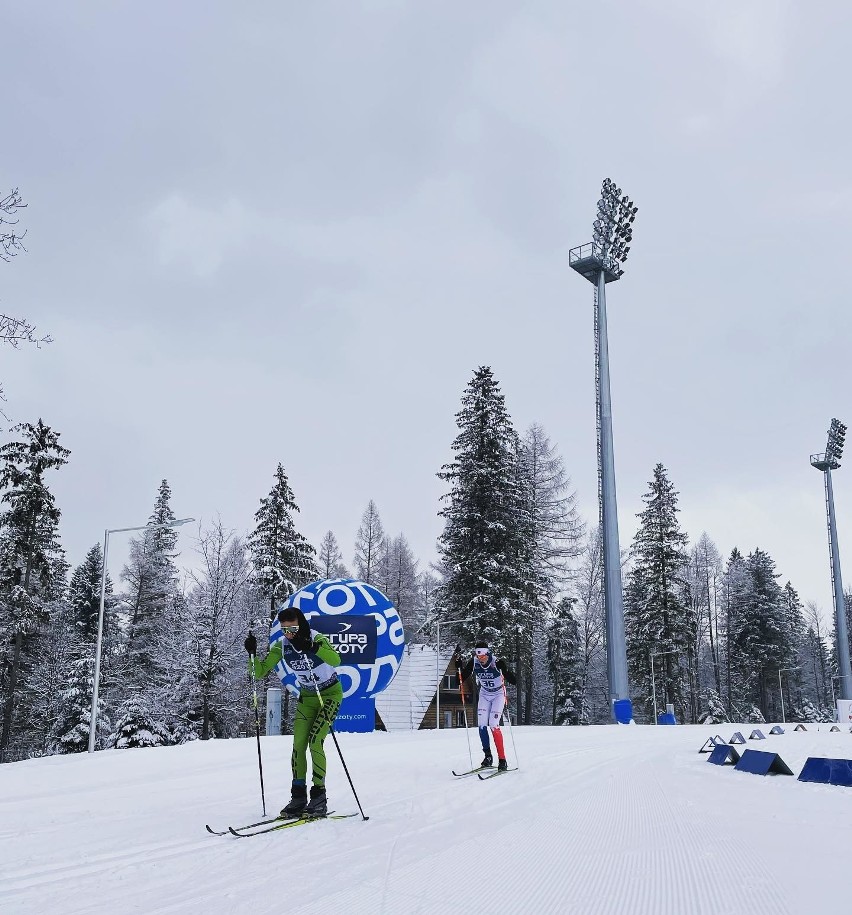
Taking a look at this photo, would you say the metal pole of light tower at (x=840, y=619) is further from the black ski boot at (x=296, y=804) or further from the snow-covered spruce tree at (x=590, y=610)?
the black ski boot at (x=296, y=804)

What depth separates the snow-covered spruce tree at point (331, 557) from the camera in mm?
71062

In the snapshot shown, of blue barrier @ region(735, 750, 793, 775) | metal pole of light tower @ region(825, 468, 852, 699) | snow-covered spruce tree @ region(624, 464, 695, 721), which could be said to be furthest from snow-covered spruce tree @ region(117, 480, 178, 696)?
metal pole of light tower @ region(825, 468, 852, 699)

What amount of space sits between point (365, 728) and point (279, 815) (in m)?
11.4

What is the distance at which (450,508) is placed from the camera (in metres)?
38.1

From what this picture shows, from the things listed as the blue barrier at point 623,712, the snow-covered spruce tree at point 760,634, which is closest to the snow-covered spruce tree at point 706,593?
the snow-covered spruce tree at point 760,634

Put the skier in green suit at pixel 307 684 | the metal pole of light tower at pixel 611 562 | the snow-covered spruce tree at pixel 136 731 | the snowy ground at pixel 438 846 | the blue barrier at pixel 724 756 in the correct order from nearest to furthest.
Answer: the snowy ground at pixel 438 846
the skier in green suit at pixel 307 684
the blue barrier at pixel 724 756
the snow-covered spruce tree at pixel 136 731
the metal pole of light tower at pixel 611 562

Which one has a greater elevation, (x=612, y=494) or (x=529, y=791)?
(x=612, y=494)

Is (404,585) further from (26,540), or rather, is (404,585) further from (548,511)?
(26,540)

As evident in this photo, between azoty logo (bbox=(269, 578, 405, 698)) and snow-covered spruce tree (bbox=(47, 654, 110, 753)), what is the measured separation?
76.8 feet

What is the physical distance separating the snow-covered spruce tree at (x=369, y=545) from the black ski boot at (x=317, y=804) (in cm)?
5845

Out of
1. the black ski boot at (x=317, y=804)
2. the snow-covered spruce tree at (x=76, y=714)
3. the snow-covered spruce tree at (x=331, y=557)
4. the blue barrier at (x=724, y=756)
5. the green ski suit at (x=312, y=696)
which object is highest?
the snow-covered spruce tree at (x=331, y=557)

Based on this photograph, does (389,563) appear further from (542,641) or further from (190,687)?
(190,687)

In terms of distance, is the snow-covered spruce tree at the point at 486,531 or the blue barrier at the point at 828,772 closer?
the blue barrier at the point at 828,772

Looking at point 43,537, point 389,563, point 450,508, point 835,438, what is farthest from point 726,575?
point 43,537
